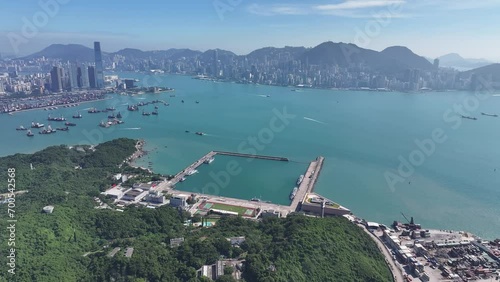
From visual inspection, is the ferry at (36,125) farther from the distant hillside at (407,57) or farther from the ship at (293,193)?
the distant hillside at (407,57)

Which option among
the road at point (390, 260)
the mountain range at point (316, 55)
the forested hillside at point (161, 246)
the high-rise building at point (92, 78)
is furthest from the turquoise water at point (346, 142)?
the mountain range at point (316, 55)

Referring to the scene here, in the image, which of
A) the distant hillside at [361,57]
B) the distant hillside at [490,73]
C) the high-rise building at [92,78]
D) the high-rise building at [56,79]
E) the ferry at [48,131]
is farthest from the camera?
the distant hillside at [361,57]

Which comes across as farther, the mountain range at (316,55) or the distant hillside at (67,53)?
the distant hillside at (67,53)

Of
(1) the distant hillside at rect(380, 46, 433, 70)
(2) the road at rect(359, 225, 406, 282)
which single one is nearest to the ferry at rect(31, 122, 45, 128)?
(2) the road at rect(359, 225, 406, 282)

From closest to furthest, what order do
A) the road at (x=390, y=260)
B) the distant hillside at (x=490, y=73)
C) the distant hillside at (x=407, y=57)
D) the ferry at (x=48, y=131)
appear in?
the road at (x=390, y=260)
the ferry at (x=48, y=131)
the distant hillside at (x=490, y=73)
the distant hillside at (x=407, y=57)

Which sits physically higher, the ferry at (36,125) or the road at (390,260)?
the ferry at (36,125)

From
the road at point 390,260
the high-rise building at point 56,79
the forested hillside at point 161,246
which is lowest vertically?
the road at point 390,260

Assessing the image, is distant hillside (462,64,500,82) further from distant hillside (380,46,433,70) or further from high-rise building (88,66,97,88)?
high-rise building (88,66,97,88)
